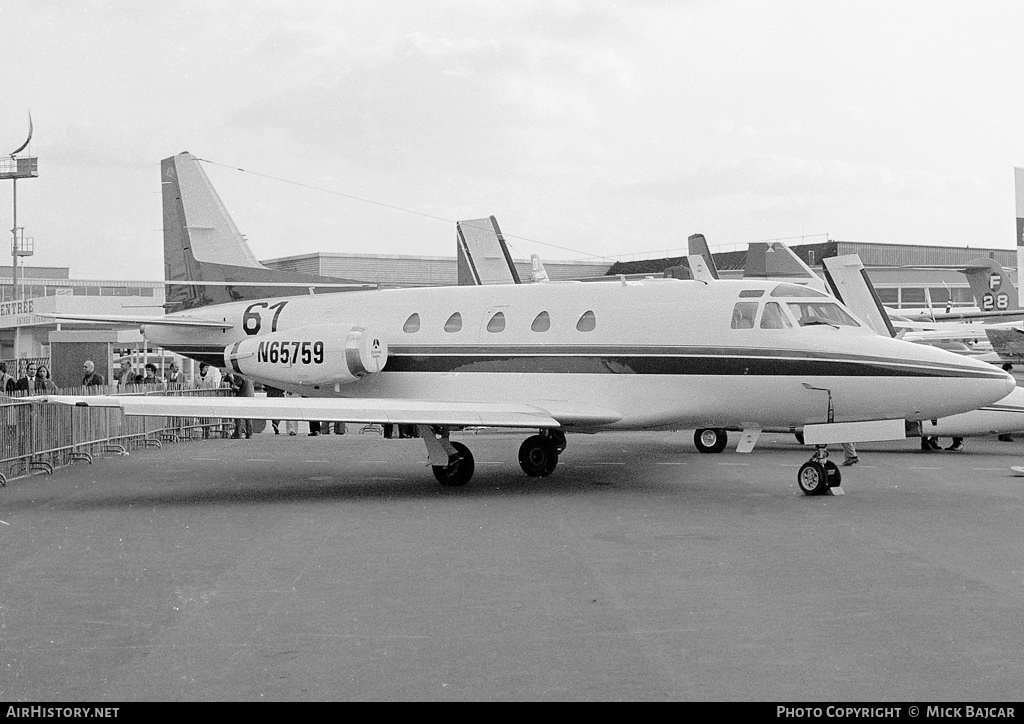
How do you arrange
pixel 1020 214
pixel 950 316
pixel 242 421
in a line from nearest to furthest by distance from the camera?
pixel 1020 214
pixel 242 421
pixel 950 316

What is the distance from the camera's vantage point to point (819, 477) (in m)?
14.1

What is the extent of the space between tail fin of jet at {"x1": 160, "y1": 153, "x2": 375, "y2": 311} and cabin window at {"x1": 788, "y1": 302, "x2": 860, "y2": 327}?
9103mm

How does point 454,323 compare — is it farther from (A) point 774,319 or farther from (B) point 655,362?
(A) point 774,319

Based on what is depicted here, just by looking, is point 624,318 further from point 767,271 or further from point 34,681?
point 767,271

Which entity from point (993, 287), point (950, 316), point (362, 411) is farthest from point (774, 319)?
point (950, 316)

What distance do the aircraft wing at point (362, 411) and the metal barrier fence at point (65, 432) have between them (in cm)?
138

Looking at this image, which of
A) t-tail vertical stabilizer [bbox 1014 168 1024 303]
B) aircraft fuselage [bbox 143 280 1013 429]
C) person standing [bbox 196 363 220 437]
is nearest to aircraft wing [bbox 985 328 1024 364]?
t-tail vertical stabilizer [bbox 1014 168 1024 303]

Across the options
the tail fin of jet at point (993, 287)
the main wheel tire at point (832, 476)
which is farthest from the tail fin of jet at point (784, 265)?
the main wheel tire at point (832, 476)

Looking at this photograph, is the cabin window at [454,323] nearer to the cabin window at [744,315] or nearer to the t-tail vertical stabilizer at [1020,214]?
the cabin window at [744,315]

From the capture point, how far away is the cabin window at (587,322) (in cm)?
1611

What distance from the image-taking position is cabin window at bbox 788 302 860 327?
582 inches

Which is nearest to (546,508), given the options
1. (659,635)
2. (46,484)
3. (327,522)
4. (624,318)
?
(327,522)

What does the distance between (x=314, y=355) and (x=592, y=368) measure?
4.71 m
